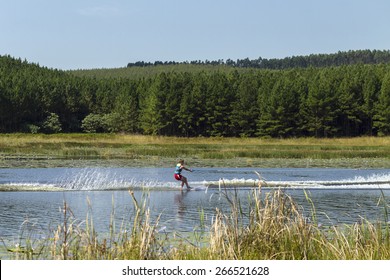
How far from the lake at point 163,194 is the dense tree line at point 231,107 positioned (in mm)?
65843

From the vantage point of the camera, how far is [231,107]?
4685 inches

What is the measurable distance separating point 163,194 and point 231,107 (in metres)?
89.3

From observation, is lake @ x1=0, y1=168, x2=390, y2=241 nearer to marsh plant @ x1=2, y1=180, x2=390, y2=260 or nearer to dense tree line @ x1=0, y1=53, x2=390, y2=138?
marsh plant @ x1=2, y1=180, x2=390, y2=260

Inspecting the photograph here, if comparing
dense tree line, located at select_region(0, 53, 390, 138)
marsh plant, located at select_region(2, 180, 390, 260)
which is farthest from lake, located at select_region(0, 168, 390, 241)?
dense tree line, located at select_region(0, 53, 390, 138)

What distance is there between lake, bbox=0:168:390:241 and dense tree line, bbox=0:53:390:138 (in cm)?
6584

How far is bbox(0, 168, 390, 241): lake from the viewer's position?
20328mm

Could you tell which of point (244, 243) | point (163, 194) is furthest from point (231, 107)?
point (244, 243)

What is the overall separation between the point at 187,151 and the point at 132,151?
5.03 m

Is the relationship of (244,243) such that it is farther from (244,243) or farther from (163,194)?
(163,194)

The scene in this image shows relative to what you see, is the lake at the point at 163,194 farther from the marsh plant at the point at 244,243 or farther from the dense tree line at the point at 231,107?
the dense tree line at the point at 231,107

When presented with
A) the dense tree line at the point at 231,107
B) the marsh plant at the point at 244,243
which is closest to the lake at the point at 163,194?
the marsh plant at the point at 244,243

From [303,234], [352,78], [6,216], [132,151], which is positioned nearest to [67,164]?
[132,151]

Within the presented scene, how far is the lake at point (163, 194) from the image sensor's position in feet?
66.7
